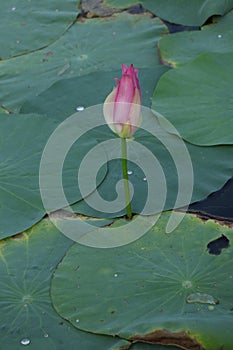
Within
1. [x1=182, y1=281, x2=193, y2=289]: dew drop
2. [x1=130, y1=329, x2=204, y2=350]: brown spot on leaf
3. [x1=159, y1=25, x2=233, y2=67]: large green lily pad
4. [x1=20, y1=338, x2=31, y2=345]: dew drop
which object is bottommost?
[x1=130, y1=329, x2=204, y2=350]: brown spot on leaf

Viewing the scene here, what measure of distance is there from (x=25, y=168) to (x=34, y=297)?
17.4 inches

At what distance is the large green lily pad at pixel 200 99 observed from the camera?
2.11m

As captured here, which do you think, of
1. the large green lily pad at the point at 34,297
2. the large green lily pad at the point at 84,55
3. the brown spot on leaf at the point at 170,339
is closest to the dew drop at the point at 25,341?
the large green lily pad at the point at 34,297

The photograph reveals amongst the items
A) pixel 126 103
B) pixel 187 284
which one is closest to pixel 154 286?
pixel 187 284

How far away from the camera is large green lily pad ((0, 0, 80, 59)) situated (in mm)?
2625

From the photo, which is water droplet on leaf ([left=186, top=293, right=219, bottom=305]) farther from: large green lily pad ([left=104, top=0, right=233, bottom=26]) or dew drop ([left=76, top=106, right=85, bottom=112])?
large green lily pad ([left=104, top=0, right=233, bottom=26])

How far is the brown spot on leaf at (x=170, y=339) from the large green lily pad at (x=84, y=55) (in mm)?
1015

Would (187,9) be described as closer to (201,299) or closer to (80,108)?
(80,108)

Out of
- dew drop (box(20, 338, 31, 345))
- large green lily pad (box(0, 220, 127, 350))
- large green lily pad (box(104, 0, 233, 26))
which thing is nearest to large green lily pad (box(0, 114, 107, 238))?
large green lily pad (box(0, 220, 127, 350))

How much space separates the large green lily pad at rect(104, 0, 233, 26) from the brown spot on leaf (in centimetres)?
141

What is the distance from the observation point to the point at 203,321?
1.46 meters

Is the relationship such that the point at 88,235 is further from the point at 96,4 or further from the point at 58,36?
the point at 96,4

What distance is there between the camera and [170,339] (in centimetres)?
150

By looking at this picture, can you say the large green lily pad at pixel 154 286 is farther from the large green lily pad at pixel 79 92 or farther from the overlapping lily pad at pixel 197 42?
the overlapping lily pad at pixel 197 42
